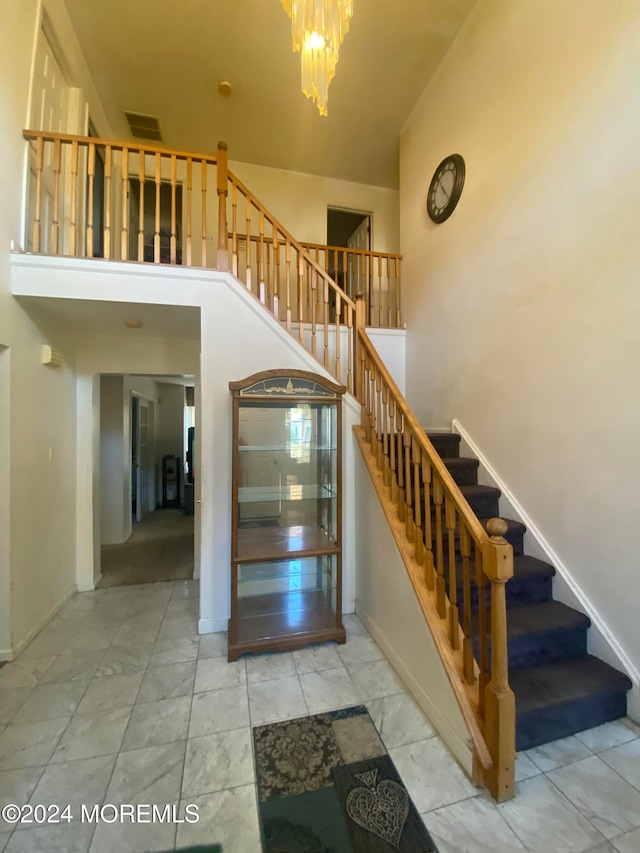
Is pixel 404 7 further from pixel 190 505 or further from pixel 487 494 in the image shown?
pixel 190 505

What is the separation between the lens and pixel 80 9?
119 inches

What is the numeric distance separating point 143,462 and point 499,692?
633 centimetres

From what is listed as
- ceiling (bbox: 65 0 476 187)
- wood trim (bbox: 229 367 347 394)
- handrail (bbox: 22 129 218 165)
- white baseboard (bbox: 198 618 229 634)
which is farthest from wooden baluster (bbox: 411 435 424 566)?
ceiling (bbox: 65 0 476 187)

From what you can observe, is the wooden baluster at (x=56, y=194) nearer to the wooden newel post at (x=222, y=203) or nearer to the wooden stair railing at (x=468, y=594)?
the wooden newel post at (x=222, y=203)

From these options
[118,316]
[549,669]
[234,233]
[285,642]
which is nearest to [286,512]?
[285,642]

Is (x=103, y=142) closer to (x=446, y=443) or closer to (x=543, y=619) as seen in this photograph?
(x=446, y=443)

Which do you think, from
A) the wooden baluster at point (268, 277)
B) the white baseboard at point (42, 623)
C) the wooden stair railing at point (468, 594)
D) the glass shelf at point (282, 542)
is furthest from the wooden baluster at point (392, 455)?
the white baseboard at point (42, 623)

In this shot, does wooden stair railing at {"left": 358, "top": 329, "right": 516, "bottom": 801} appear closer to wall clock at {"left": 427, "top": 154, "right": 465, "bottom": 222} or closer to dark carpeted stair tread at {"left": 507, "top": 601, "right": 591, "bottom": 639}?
dark carpeted stair tread at {"left": 507, "top": 601, "right": 591, "bottom": 639}

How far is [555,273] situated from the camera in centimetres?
223

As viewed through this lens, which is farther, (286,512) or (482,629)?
(286,512)

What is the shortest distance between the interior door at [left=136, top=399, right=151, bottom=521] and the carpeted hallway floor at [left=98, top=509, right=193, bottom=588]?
41cm

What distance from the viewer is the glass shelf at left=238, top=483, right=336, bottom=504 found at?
2708mm

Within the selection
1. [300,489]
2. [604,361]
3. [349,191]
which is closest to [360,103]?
[349,191]

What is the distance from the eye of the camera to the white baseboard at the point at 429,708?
1.52 m
